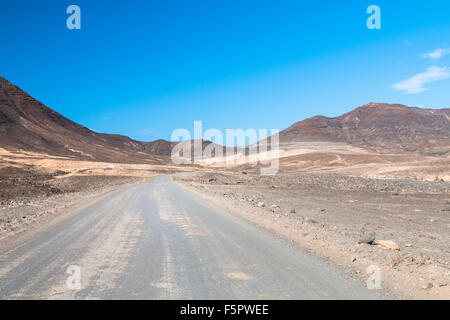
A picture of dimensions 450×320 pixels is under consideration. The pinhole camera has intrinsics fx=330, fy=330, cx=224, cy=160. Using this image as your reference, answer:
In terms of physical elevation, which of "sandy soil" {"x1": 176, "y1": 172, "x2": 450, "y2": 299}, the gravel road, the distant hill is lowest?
"sandy soil" {"x1": 176, "y1": 172, "x2": 450, "y2": 299}

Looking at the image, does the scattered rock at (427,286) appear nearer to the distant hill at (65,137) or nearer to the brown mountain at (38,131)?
the distant hill at (65,137)

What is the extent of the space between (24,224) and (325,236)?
10.6m

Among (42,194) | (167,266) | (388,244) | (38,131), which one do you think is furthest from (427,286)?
(38,131)

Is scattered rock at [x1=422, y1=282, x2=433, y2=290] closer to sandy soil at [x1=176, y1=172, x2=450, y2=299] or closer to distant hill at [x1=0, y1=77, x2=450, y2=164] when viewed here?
sandy soil at [x1=176, y1=172, x2=450, y2=299]

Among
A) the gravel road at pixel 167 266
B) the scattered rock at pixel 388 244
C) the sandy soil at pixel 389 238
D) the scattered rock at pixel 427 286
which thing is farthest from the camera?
the scattered rock at pixel 388 244

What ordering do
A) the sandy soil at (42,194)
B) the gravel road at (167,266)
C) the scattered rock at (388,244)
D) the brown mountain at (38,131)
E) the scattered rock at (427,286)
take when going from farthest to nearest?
the brown mountain at (38,131) → the sandy soil at (42,194) → the scattered rock at (388,244) → the scattered rock at (427,286) → the gravel road at (167,266)

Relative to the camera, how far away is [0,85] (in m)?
162

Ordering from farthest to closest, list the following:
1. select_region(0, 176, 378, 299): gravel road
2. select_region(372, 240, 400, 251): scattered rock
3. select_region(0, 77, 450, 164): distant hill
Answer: select_region(0, 77, 450, 164): distant hill, select_region(372, 240, 400, 251): scattered rock, select_region(0, 176, 378, 299): gravel road

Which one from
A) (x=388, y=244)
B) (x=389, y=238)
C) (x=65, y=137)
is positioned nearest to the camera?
(x=388, y=244)

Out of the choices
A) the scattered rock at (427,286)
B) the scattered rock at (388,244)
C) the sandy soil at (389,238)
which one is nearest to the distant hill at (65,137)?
the sandy soil at (389,238)

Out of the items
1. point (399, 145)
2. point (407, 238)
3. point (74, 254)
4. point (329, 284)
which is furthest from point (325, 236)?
point (399, 145)

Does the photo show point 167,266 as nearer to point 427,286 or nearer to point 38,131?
point 427,286

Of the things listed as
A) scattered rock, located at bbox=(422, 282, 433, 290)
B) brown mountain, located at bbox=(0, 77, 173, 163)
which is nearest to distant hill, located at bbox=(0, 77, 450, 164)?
brown mountain, located at bbox=(0, 77, 173, 163)
